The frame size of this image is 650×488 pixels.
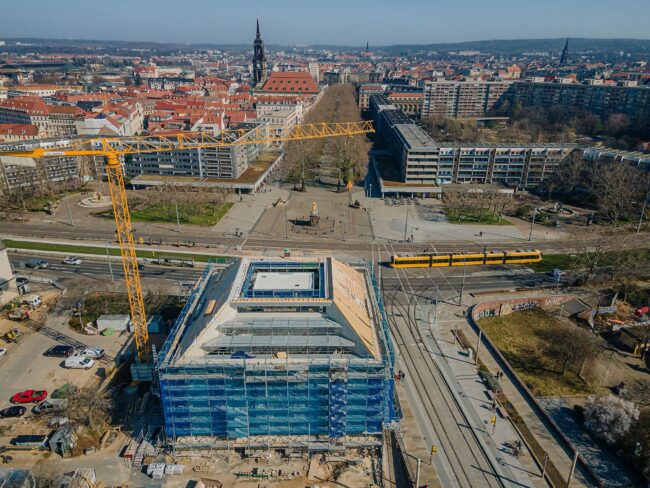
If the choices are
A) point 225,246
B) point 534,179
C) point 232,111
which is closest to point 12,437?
point 225,246

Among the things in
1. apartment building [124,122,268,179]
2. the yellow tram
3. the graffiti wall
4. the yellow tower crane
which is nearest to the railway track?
the graffiti wall

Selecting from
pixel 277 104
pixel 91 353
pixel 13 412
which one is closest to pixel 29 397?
pixel 13 412

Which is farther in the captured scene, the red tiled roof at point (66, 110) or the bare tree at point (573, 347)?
the red tiled roof at point (66, 110)

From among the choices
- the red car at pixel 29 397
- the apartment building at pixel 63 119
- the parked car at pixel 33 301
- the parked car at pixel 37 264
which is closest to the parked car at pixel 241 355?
the red car at pixel 29 397

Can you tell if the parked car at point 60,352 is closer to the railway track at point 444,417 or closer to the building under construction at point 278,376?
the building under construction at point 278,376

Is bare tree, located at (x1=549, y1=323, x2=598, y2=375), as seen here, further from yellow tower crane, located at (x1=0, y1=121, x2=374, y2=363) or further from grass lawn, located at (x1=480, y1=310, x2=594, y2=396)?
yellow tower crane, located at (x1=0, y1=121, x2=374, y2=363)
